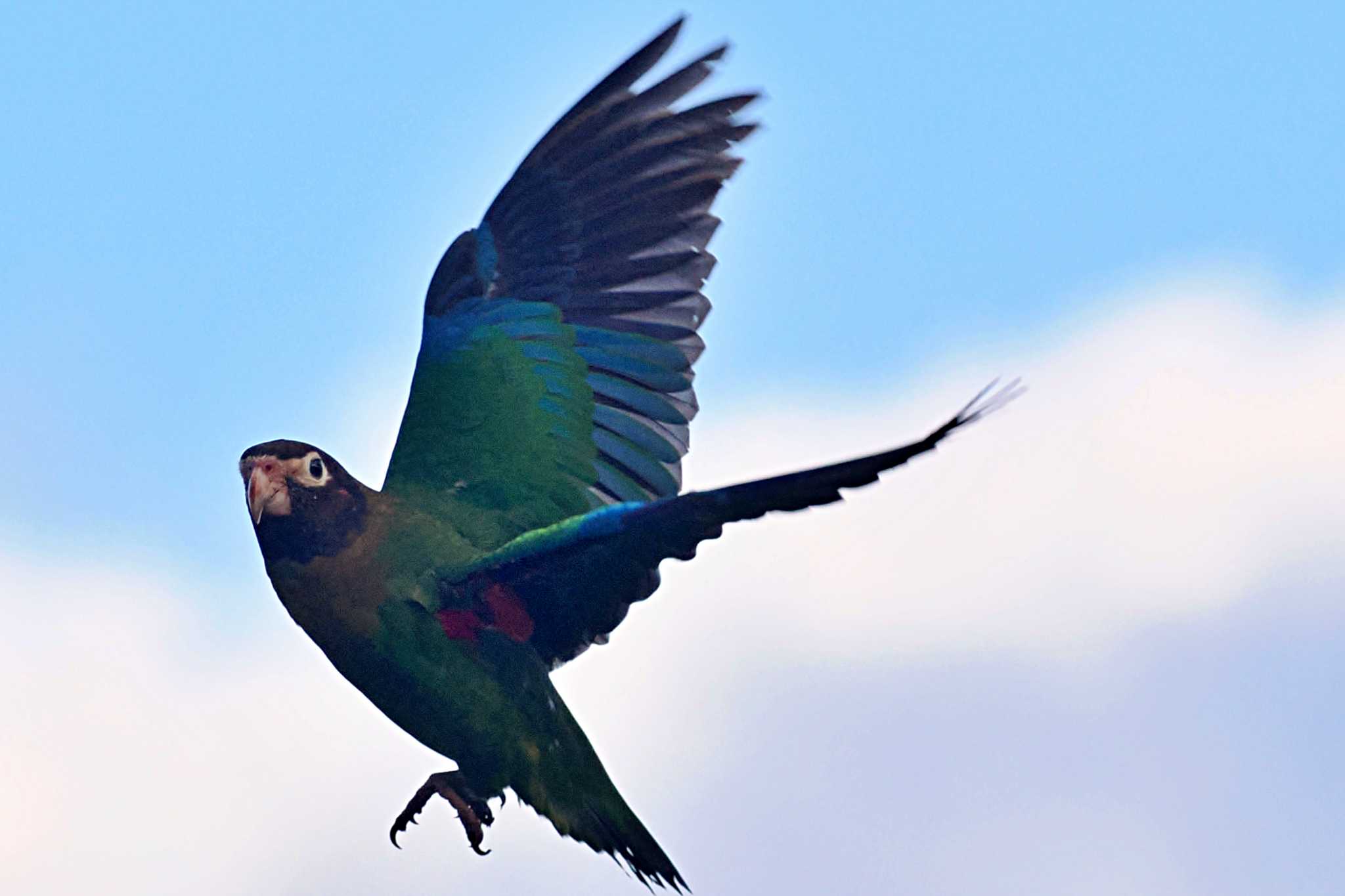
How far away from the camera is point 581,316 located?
718 centimetres

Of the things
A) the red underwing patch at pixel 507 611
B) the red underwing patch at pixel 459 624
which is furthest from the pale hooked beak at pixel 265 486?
the red underwing patch at pixel 507 611

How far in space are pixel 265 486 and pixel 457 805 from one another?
1.22 metres

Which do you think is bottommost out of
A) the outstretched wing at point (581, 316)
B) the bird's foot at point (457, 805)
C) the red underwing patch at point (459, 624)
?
the bird's foot at point (457, 805)

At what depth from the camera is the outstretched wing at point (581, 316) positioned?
6.66m

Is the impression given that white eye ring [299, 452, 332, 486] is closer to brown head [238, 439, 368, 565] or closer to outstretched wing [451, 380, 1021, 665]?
brown head [238, 439, 368, 565]

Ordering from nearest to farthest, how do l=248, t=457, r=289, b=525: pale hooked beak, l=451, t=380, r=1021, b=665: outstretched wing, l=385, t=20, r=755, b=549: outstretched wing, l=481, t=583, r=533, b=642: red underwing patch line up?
l=451, t=380, r=1021, b=665: outstretched wing
l=248, t=457, r=289, b=525: pale hooked beak
l=481, t=583, r=533, b=642: red underwing patch
l=385, t=20, r=755, b=549: outstretched wing

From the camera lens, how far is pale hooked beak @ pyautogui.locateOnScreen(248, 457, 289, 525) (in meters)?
5.83

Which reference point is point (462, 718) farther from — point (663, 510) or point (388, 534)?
point (663, 510)

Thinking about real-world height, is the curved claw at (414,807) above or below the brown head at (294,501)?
below

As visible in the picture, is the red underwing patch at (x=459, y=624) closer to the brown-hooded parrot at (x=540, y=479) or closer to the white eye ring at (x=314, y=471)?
the brown-hooded parrot at (x=540, y=479)

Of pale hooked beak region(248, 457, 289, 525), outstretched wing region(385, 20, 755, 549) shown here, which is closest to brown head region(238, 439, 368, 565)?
pale hooked beak region(248, 457, 289, 525)

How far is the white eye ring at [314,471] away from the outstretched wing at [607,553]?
571 millimetres

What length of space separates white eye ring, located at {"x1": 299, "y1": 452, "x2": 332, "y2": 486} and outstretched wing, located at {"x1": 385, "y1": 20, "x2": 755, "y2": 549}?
1.81 ft

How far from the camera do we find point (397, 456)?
6.66 m
